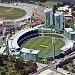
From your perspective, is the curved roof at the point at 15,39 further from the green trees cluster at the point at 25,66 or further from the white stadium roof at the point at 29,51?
the green trees cluster at the point at 25,66

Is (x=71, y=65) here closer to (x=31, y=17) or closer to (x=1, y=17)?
(x=31, y=17)

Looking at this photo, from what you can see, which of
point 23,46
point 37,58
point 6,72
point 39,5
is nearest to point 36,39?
point 23,46

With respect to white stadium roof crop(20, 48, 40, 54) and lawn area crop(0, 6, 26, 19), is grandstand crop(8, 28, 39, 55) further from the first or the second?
lawn area crop(0, 6, 26, 19)

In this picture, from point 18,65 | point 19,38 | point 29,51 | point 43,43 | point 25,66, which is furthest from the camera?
point 19,38

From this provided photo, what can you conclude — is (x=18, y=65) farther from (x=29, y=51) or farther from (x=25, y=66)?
(x=29, y=51)

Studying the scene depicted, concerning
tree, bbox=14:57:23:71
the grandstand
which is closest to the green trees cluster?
tree, bbox=14:57:23:71

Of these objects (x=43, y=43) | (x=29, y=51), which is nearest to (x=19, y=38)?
(x=43, y=43)

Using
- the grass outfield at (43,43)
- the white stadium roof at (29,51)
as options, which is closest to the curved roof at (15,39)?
the white stadium roof at (29,51)
